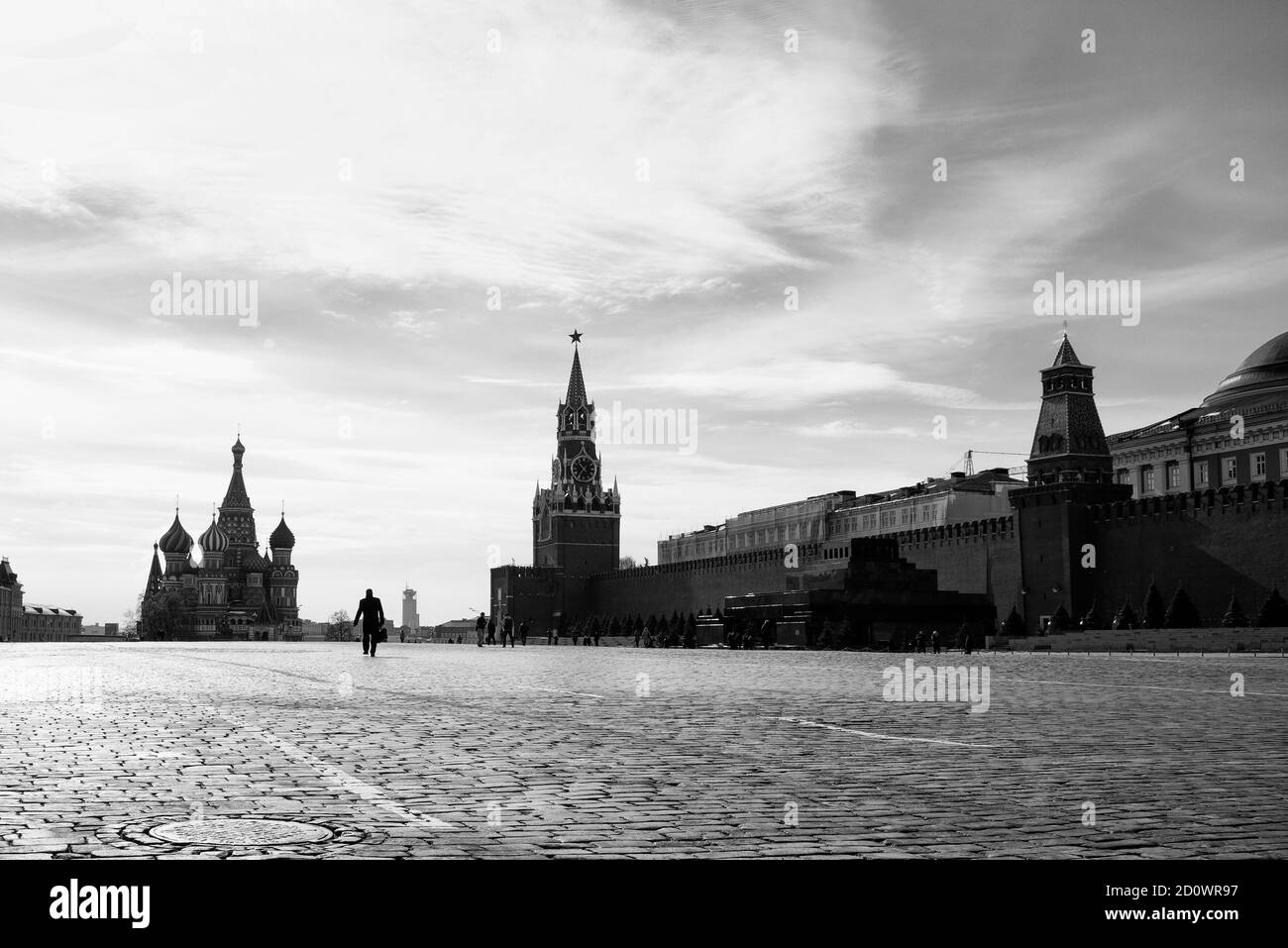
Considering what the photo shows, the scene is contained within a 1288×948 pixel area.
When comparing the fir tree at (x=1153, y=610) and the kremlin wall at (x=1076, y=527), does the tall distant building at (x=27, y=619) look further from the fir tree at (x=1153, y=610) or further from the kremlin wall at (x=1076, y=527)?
the fir tree at (x=1153, y=610)

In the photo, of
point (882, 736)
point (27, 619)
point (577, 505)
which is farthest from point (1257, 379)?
point (27, 619)

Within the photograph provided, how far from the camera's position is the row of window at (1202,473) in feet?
200

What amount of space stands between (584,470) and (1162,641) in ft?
242

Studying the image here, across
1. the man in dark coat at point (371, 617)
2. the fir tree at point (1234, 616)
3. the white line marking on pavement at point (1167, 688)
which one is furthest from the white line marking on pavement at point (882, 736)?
the fir tree at point (1234, 616)

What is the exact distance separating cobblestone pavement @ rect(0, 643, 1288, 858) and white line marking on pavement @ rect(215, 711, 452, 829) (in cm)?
3

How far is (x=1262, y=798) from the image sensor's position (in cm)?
573

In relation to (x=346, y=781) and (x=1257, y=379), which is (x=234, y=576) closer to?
(x=1257, y=379)

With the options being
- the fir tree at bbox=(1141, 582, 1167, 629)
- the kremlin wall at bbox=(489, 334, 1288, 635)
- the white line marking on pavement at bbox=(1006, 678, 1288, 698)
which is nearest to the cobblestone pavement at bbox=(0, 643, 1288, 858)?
the white line marking on pavement at bbox=(1006, 678, 1288, 698)

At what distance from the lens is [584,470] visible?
108m

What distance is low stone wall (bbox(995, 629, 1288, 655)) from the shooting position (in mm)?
34219

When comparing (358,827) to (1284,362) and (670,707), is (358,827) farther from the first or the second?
(1284,362)

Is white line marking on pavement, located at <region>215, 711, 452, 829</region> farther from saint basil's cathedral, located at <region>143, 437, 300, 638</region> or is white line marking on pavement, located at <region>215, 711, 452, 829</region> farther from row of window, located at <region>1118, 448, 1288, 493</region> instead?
saint basil's cathedral, located at <region>143, 437, 300, 638</region>
